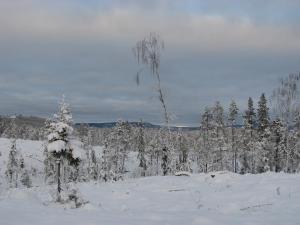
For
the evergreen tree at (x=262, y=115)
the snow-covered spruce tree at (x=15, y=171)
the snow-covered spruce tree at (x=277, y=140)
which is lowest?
the snow-covered spruce tree at (x=15, y=171)

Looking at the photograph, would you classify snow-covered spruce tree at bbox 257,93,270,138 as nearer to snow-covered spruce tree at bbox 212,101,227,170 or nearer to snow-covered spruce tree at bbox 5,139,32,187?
snow-covered spruce tree at bbox 212,101,227,170

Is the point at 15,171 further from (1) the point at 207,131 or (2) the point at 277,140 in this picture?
(2) the point at 277,140

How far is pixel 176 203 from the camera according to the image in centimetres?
2028

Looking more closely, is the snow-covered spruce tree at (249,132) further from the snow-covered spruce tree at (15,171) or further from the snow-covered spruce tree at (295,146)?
the snow-covered spruce tree at (15,171)

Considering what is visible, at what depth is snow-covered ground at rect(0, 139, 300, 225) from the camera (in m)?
12.9

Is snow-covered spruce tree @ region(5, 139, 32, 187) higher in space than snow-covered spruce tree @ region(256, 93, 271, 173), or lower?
lower

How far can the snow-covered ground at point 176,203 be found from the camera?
12864 millimetres

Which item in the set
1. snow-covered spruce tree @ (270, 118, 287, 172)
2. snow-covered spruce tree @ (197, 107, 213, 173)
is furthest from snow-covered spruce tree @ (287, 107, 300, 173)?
snow-covered spruce tree @ (197, 107, 213, 173)

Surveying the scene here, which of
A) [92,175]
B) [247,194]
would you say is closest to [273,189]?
[247,194]

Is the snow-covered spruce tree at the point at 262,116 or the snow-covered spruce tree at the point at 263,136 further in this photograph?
the snow-covered spruce tree at the point at 262,116

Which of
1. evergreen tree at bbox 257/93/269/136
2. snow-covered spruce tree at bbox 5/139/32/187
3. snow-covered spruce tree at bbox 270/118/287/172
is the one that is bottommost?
snow-covered spruce tree at bbox 5/139/32/187

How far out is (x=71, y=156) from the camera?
101 feet

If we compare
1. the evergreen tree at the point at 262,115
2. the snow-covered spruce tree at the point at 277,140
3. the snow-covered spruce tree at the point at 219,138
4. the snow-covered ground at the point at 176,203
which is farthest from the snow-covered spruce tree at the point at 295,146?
the snow-covered ground at the point at 176,203

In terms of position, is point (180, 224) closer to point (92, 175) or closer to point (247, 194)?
point (247, 194)
